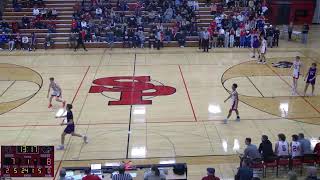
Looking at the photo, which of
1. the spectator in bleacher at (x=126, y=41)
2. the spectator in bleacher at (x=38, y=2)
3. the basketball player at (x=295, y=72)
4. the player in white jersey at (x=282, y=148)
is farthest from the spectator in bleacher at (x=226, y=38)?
the player in white jersey at (x=282, y=148)

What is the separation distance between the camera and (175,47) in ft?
102

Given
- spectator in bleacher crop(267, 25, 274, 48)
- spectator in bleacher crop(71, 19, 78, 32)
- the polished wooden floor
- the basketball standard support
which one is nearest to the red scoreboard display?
the polished wooden floor

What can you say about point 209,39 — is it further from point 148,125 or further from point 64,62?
point 148,125

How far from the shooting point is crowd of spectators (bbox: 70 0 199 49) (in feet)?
102

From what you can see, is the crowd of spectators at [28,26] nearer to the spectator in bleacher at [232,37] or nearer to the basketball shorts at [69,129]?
the spectator in bleacher at [232,37]

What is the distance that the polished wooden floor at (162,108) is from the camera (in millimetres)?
15156

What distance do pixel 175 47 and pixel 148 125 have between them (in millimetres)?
14385

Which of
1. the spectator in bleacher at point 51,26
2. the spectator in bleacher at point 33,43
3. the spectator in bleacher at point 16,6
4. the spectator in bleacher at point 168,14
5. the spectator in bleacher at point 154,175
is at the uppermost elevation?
the spectator in bleacher at point 16,6

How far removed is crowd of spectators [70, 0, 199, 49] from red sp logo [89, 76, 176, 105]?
7.89 meters

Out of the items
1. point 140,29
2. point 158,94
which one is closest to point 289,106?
point 158,94

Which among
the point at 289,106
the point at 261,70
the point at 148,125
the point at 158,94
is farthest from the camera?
the point at 261,70

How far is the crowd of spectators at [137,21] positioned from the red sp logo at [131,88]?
7.89 m

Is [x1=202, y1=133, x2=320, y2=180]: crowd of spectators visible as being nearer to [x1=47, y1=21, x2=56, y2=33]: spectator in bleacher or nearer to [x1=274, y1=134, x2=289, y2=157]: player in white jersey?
[x1=274, y1=134, x2=289, y2=157]: player in white jersey

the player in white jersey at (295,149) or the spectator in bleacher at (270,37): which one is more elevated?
the spectator in bleacher at (270,37)
